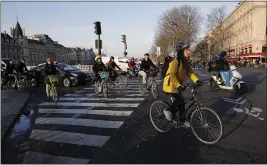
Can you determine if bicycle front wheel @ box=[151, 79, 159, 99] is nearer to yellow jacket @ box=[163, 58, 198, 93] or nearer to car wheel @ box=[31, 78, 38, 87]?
yellow jacket @ box=[163, 58, 198, 93]

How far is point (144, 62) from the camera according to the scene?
418 inches

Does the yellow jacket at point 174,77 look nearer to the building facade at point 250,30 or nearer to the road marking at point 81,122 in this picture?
the road marking at point 81,122

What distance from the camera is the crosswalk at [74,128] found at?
434 cm

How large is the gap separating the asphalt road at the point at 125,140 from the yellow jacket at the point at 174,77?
3.16 feet

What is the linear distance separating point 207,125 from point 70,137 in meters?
2.69

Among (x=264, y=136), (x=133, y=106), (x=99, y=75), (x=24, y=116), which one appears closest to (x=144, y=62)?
(x=99, y=75)

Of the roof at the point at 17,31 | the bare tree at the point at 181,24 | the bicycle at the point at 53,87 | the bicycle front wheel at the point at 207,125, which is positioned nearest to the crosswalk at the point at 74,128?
the bicycle at the point at 53,87

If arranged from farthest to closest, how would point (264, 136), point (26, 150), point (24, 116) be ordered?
point (24, 116) → point (264, 136) → point (26, 150)

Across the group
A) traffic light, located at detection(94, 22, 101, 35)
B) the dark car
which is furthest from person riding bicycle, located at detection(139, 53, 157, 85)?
the dark car

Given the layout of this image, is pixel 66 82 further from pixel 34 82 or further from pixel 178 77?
pixel 178 77

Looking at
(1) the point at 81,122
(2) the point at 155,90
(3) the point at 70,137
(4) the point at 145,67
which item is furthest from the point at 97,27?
(3) the point at 70,137

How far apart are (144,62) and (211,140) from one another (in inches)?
247

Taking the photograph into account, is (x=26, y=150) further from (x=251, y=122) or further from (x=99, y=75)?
(x=99, y=75)

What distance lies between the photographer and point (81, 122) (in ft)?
21.3
